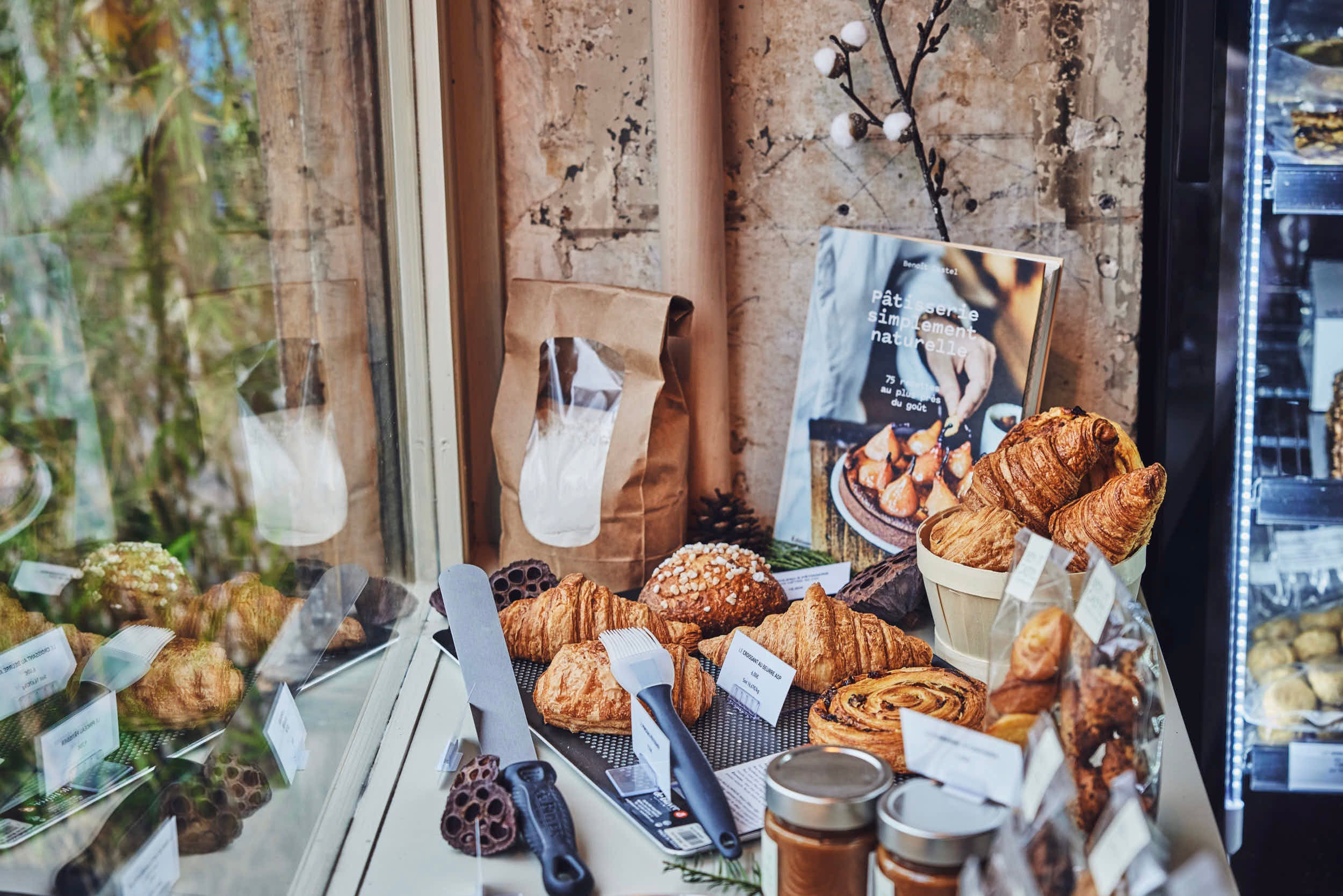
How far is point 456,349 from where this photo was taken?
1.58m

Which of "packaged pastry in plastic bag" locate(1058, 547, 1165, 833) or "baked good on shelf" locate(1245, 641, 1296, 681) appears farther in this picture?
"baked good on shelf" locate(1245, 641, 1296, 681)

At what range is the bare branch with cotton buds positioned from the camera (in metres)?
1.50

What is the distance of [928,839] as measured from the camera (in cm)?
68

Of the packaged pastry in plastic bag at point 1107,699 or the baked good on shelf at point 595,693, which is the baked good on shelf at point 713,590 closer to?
the baked good on shelf at point 595,693

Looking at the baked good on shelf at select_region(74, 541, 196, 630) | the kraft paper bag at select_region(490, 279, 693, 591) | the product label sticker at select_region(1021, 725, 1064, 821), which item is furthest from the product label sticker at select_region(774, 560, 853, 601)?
the baked good on shelf at select_region(74, 541, 196, 630)

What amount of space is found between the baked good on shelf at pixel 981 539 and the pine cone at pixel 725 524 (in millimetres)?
473

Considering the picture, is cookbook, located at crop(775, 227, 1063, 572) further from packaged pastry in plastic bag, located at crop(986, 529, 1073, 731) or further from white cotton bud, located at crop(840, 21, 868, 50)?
packaged pastry in plastic bag, located at crop(986, 529, 1073, 731)

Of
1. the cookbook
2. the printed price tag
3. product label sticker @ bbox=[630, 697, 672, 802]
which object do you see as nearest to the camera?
the printed price tag

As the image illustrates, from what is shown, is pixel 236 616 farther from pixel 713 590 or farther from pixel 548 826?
pixel 713 590

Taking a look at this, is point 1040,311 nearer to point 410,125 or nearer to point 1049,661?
point 1049,661

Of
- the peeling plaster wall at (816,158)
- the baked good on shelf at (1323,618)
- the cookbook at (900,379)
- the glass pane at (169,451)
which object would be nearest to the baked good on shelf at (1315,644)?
A: the baked good on shelf at (1323,618)

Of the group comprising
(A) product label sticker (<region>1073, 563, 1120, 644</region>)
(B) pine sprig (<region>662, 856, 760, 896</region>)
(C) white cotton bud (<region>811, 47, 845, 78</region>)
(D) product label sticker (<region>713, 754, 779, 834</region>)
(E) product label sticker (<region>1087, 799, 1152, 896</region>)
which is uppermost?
(C) white cotton bud (<region>811, 47, 845, 78</region>)

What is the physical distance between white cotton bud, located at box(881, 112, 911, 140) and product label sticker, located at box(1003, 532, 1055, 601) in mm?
816

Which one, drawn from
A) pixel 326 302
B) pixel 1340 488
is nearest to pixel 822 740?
pixel 326 302
